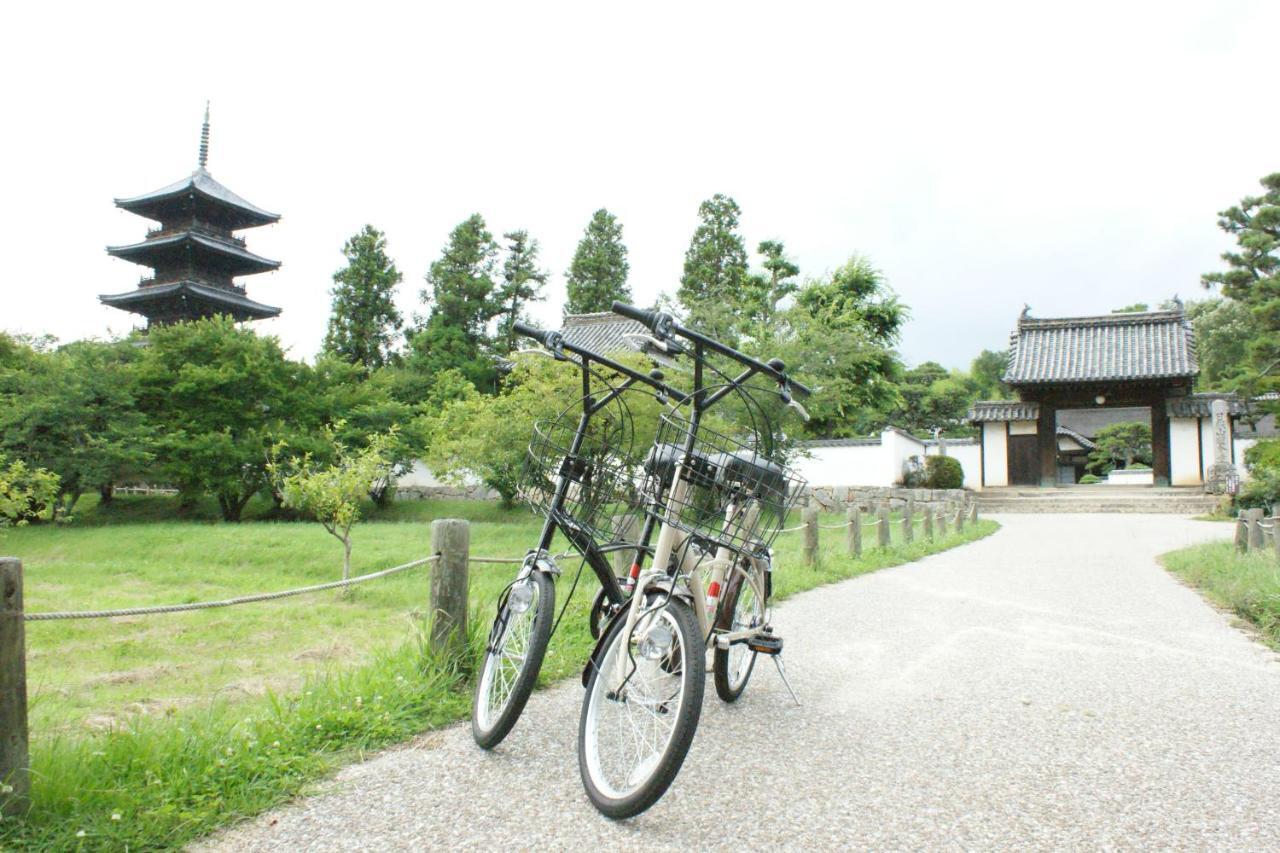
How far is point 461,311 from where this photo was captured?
93.5 ft

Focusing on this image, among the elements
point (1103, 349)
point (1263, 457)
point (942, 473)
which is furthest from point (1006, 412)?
point (1263, 457)

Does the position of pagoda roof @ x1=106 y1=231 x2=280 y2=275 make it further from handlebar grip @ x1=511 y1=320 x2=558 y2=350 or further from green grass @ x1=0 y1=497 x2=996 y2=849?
handlebar grip @ x1=511 y1=320 x2=558 y2=350

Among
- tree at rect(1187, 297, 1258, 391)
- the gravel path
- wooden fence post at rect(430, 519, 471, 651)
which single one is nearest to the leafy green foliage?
wooden fence post at rect(430, 519, 471, 651)

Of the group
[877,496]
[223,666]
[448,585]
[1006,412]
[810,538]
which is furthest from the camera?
[1006,412]

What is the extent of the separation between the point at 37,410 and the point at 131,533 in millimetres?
3160

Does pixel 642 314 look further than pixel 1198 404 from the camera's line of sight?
No

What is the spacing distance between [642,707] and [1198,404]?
863 inches

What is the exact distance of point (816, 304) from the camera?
76.3ft

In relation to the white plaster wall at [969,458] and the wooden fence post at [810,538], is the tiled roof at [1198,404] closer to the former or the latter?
the white plaster wall at [969,458]

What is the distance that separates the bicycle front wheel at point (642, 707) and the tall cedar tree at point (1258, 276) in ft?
62.5

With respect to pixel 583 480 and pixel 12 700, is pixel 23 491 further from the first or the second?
pixel 583 480

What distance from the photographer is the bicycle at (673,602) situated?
7.18 feet

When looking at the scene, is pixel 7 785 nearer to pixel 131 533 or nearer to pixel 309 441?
pixel 131 533

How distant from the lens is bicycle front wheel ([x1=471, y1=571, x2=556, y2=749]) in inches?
104
